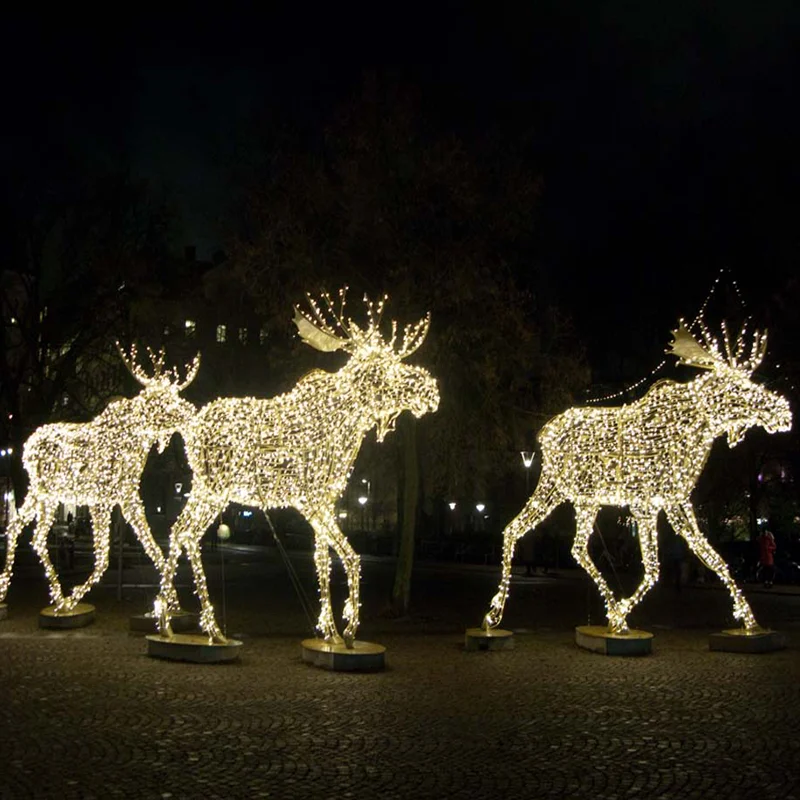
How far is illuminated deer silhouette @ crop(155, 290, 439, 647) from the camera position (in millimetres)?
12141

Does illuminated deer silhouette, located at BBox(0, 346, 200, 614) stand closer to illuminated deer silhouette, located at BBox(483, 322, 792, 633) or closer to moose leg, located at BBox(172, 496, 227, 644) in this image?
moose leg, located at BBox(172, 496, 227, 644)

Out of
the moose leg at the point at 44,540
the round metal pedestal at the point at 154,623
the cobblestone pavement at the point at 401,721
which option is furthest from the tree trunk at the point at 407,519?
the moose leg at the point at 44,540

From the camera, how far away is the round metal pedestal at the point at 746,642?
1309cm

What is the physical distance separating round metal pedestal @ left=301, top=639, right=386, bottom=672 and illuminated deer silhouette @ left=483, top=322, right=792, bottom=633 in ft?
7.89

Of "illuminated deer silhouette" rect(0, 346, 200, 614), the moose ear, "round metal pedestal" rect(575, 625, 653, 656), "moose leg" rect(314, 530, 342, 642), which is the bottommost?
"round metal pedestal" rect(575, 625, 653, 656)

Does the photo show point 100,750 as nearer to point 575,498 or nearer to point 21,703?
point 21,703

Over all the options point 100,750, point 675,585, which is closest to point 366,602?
point 675,585

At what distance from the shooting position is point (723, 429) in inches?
517

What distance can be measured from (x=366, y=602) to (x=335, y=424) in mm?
8804

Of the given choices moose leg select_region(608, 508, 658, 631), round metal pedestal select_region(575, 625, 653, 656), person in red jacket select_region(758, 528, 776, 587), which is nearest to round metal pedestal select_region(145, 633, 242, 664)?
round metal pedestal select_region(575, 625, 653, 656)

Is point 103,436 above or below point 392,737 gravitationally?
above

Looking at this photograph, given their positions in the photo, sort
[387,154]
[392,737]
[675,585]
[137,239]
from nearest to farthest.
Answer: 1. [392,737]
2. [387,154]
3. [675,585]
4. [137,239]

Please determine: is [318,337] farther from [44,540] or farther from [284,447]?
[44,540]

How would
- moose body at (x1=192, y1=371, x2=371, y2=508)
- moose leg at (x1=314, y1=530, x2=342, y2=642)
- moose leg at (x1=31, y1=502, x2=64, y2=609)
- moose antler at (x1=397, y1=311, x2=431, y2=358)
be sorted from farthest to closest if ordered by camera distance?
moose leg at (x1=31, y1=502, x2=64, y2=609) → moose antler at (x1=397, y1=311, x2=431, y2=358) → moose body at (x1=192, y1=371, x2=371, y2=508) → moose leg at (x1=314, y1=530, x2=342, y2=642)
